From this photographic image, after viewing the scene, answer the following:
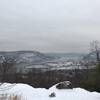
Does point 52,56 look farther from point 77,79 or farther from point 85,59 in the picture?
point 77,79

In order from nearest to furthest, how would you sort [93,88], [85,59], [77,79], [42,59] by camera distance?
[93,88] → [77,79] → [85,59] → [42,59]

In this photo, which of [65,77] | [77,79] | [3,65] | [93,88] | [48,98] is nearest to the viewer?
[48,98]

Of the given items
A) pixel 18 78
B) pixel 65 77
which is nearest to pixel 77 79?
pixel 65 77

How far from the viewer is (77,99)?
10.3 m

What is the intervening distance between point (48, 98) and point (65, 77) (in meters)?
20.6

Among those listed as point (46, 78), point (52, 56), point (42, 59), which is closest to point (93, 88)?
point (46, 78)

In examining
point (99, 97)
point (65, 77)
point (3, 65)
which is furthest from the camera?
point (65, 77)

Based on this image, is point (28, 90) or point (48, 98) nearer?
point (48, 98)

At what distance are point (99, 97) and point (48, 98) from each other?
224 cm

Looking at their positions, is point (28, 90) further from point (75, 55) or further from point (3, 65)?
point (75, 55)

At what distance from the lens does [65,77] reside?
30.7m

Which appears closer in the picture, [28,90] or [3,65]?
[28,90]

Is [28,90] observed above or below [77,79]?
above

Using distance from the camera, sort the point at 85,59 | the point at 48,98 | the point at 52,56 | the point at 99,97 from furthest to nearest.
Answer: the point at 52,56 < the point at 85,59 < the point at 99,97 < the point at 48,98
